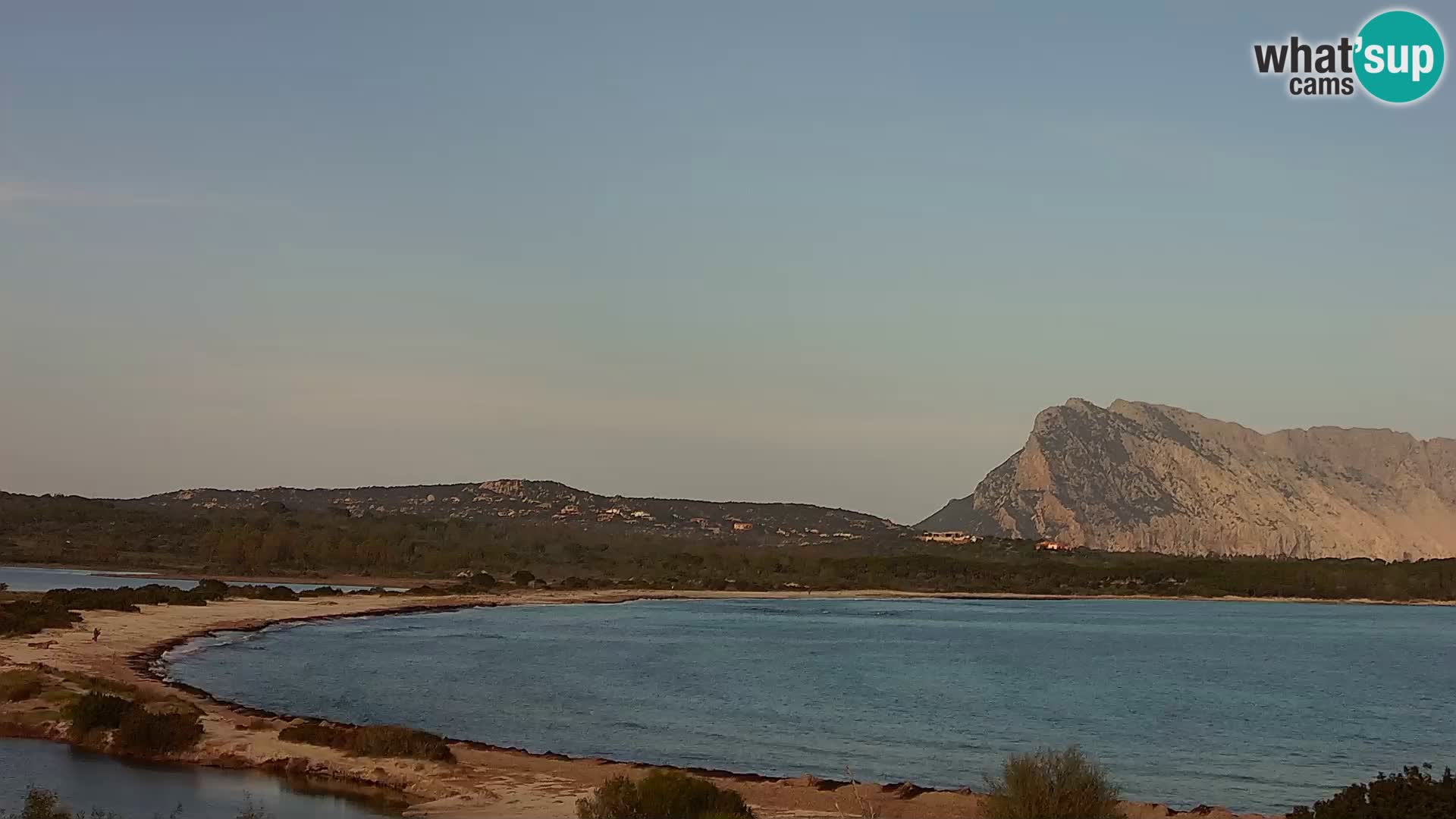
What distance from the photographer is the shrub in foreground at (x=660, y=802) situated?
58.4ft

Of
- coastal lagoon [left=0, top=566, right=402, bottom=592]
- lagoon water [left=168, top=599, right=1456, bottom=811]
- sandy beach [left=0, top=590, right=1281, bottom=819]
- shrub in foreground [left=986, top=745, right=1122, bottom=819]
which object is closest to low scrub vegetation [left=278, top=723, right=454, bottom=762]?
sandy beach [left=0, top=590, right=1281, bottom=819]

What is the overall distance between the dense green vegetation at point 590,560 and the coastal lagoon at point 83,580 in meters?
6.75

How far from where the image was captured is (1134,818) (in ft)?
66.2

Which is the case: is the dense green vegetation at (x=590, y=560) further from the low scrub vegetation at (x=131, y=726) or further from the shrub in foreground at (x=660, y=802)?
the shrub in foreground at (x=660, y=802)

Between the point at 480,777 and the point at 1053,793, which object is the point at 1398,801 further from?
the point at 480,777

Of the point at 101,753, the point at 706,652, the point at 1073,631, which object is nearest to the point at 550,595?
the point at 1073,631

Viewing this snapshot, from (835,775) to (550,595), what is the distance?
260 feet

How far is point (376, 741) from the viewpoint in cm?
2414

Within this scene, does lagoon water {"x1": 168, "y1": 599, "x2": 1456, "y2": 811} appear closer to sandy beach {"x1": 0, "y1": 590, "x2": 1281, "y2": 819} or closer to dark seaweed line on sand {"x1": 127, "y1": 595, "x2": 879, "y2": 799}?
dark seaweed line on sand {"x1": 127, "y1": 595, "x2": 879, "y2": 799}

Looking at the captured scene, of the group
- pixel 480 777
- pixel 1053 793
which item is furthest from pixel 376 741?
pixel 1053 793

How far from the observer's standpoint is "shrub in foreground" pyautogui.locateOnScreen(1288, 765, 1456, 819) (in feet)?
45.3

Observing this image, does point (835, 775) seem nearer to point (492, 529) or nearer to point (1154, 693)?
point (1154, 693)

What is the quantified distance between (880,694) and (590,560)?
108 m

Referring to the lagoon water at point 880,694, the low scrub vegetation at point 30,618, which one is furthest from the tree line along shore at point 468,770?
the low scrub vegetation at point 30,618
